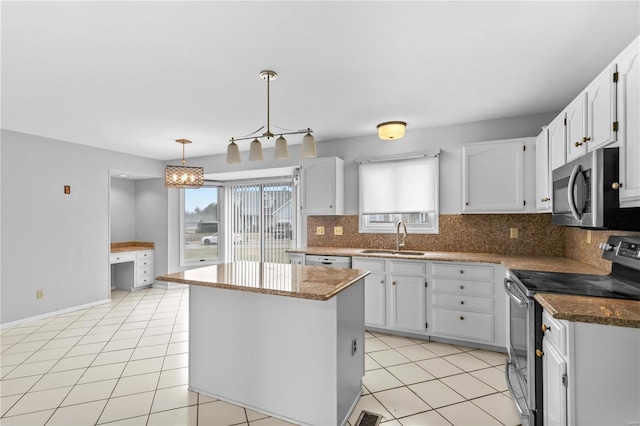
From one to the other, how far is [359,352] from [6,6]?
9.65 ft

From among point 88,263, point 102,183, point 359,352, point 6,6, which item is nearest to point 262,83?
point 6,6

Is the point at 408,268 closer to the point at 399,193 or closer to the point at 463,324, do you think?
the point at 463,324

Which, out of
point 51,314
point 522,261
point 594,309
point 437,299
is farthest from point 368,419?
point 51,314

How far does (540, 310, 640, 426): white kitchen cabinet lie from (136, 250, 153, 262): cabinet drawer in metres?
6.09

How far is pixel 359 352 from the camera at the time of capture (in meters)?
2.29

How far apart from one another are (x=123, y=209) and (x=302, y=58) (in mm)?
5344

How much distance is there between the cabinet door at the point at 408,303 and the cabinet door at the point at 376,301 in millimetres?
102

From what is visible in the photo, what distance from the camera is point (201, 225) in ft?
19.8

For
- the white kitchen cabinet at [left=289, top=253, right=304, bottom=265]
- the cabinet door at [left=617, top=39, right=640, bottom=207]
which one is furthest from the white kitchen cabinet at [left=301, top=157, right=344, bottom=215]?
the cabinet door at [left=617, top=39, right=640, bottom=207]

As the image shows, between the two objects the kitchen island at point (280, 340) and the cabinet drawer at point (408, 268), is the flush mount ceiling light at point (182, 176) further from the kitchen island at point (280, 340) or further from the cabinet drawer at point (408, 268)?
the cabinet drawer at point (408, 268)

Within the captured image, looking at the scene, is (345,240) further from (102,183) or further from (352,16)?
(102,183)

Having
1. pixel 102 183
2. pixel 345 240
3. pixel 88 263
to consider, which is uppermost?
pixel 102 183

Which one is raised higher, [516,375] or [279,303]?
[279,303]

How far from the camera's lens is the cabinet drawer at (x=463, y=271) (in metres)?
3.01
